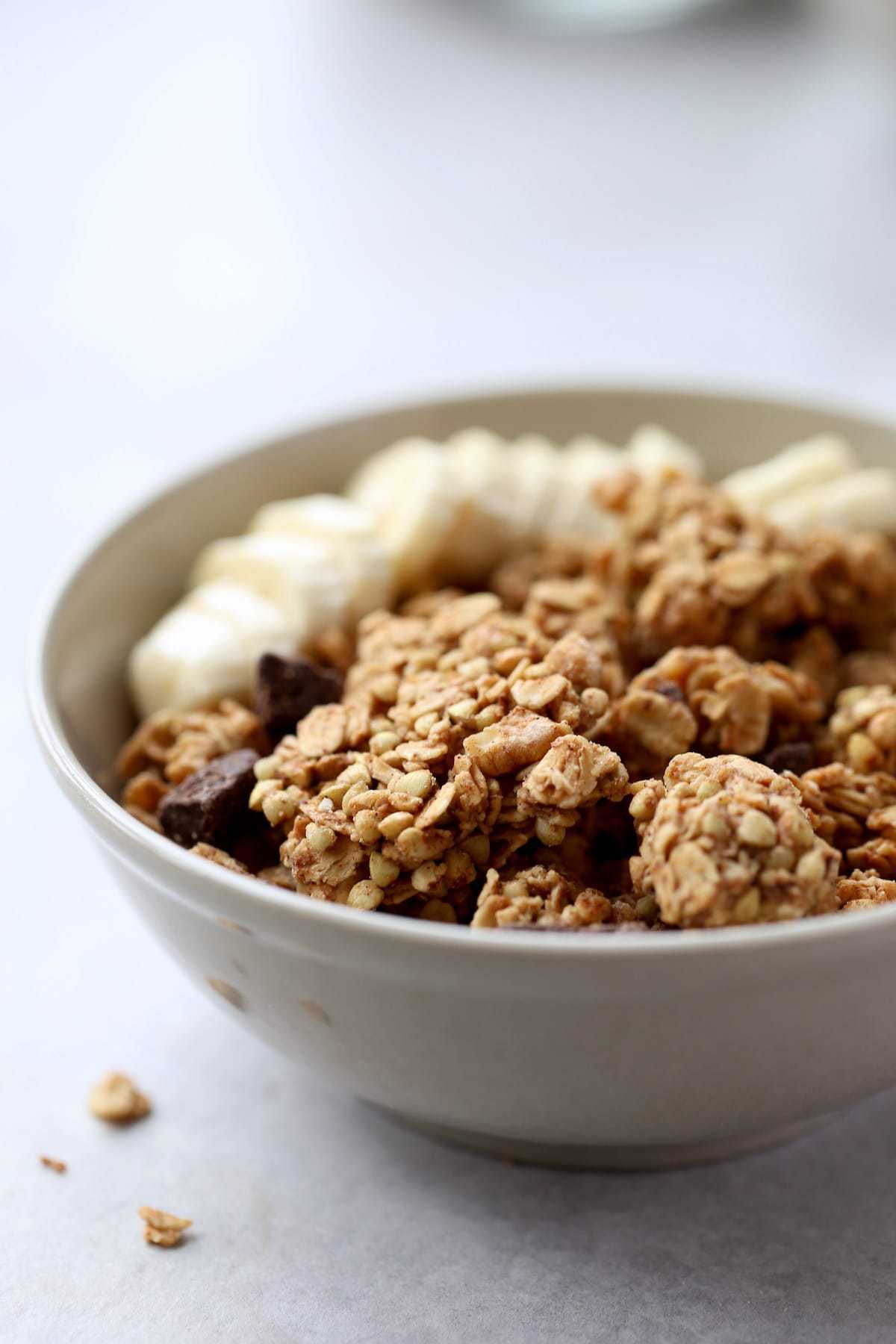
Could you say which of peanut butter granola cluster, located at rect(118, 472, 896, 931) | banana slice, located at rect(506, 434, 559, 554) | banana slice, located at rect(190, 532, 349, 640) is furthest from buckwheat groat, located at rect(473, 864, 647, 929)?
banana slice, located at rect(506, 434, 559, 554)

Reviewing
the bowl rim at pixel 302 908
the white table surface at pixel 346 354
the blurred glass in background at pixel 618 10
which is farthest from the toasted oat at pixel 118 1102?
the blurred glass in background at pixel 618 10

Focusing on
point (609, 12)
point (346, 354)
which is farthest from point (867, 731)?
Result: point (609, 12)

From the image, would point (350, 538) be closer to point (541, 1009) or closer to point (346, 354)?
point (541, 1009)

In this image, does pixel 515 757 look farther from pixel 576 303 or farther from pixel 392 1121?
pixel 576 303

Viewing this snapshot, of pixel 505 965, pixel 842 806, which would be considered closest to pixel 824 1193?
pixel 842 806

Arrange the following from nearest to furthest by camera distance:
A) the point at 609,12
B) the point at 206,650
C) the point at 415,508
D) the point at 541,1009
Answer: the point at 541,1009, the point at 206,650, the point at 415,508, the point at 609,12
